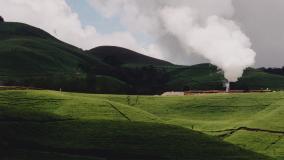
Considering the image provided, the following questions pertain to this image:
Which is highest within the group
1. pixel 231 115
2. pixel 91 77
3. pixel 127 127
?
pixel 91 77

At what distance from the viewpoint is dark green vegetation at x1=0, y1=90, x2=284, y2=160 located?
62.2 meters

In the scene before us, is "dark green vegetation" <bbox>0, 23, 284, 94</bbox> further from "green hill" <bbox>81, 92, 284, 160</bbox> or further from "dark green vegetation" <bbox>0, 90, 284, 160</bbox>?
"dark green vegetation" <bbox>0, 90, 284, 160</bbox>

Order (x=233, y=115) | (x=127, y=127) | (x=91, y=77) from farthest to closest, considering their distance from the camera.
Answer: (x=91, y=77), (x=233, y=115), (x=127, y=127)

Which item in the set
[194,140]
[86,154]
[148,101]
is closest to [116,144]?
[86,154]

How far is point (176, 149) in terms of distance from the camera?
6297 cm

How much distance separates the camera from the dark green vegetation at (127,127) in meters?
62.2

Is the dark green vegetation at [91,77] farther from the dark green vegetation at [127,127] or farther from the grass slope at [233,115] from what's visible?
the dark green vegetation at [127,127]

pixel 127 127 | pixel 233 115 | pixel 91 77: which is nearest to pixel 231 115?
pixel 233 115

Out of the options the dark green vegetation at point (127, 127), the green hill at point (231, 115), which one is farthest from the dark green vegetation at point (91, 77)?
the dark green vegetation at point (127, 127)

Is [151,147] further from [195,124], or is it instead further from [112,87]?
[112,87]

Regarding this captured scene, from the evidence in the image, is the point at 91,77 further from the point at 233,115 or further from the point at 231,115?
the point at 233,115

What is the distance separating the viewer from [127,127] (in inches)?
2687

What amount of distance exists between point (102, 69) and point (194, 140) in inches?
4625

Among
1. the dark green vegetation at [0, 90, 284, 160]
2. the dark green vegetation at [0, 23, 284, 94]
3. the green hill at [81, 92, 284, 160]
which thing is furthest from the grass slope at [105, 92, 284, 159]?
the dark green vegetation at [0, 23, 284, 94]
